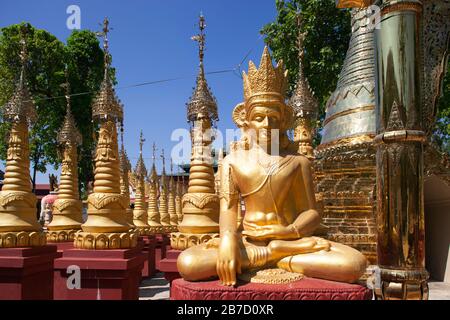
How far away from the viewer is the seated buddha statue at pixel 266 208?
455cm

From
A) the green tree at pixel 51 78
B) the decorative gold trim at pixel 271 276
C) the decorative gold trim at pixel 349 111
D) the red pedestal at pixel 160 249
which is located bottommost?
the red pedestal at pixel 160 249

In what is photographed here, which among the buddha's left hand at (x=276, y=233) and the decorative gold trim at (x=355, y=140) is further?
the decorative gold trim at (x=355, y=140)

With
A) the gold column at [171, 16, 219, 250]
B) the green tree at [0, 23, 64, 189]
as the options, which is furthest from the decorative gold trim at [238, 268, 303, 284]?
the green tree at [0, 23, 64, 189]

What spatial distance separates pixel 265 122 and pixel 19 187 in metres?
4.87

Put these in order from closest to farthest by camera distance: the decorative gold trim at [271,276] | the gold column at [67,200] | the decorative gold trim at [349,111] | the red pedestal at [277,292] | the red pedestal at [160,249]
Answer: the red pedestal at [277,292], the decorative gold trim at [271,276], the gold column at [67,200], the decorative gold trim at [349,111], the red pedestal at [160,249]

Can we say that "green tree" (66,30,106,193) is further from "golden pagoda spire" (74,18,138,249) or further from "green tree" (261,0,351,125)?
"golden pagoda spire" (74,18,138,249)

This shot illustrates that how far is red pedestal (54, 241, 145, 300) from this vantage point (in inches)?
270

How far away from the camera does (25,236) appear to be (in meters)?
7.09

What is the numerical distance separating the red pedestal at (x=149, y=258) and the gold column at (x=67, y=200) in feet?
9.19

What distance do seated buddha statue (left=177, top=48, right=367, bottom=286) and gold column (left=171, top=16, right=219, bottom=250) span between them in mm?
1810

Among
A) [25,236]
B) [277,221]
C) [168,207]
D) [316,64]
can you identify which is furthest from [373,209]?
[168,207]

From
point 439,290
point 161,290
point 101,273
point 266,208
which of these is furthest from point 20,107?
point 439,290

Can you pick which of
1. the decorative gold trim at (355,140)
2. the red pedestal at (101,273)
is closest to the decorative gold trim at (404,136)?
the red pedestal at (101,273)

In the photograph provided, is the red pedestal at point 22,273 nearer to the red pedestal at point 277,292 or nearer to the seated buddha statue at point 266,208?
the seated buddha statue at point 266,208
